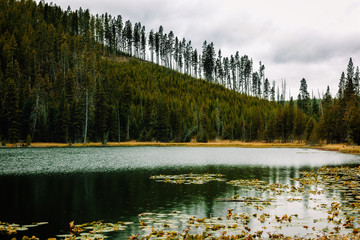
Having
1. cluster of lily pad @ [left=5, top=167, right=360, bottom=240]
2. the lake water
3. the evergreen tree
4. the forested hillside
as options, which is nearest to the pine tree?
the forested hillside

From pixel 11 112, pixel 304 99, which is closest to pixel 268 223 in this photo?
pixel 11 112

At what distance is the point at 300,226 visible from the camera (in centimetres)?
1534

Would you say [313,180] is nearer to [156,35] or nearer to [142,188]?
[142,188]

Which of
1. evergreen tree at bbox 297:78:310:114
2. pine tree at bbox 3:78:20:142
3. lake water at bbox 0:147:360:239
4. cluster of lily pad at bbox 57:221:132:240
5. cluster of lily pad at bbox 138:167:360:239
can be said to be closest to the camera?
cluster of lily pad at bbox 57:221:132:240

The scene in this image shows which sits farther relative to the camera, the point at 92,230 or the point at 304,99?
the point at 304,99

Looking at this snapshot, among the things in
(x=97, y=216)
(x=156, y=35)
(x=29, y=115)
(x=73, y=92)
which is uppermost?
(x=156, y=35)

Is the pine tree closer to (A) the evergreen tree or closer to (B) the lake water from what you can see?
(B) the lake water

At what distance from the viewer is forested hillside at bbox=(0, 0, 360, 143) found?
97688mm

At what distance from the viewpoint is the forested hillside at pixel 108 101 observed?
9769 cm

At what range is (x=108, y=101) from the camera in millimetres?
114750

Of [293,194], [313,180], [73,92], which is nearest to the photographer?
[293,194]

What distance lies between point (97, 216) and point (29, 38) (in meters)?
133

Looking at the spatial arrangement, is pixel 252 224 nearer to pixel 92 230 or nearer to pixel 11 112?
pixel 92 230

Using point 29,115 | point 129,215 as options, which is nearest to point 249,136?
point 29,115
